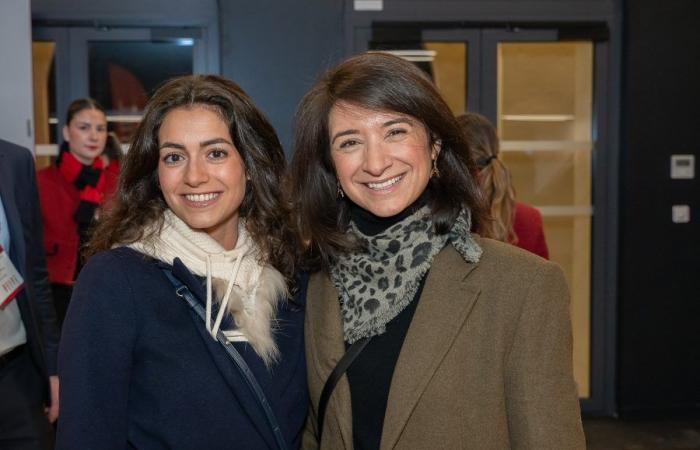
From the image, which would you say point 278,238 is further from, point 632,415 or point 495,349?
point 632,415

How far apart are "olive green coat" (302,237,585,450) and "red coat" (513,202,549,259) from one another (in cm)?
204

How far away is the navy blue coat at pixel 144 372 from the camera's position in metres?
1.63

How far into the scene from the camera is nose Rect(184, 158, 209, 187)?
5.98ft

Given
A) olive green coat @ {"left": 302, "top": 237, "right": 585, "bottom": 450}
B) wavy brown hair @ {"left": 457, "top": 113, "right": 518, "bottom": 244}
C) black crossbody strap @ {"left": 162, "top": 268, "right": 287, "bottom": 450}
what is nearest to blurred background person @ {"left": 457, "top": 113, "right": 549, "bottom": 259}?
wavy brown hair @ {"left": 457, "top": 113, "right": 518, "bottom": 244}

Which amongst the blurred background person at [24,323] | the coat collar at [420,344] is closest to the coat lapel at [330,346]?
the coat collar at [420,344]

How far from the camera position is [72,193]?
4453mm

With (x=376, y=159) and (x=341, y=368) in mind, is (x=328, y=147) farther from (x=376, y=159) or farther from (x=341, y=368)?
(x=341, y=368)

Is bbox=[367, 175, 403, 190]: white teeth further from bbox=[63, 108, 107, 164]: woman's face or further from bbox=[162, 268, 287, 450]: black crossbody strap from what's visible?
bbox=[63, 108, 107, 164]: woman's face

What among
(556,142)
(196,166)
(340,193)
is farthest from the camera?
(556,142)

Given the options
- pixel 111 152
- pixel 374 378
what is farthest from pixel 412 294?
pixel 111 152

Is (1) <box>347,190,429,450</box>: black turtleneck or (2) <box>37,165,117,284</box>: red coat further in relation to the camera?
(2) <box>37,165,117,284</box>: red coat

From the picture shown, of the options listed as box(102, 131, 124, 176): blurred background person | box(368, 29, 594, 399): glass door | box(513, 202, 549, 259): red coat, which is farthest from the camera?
box(368, 29, 594, 399): glass door

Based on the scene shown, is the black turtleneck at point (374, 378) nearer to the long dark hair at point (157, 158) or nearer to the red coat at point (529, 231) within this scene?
the long dark hair at point (157, 158)

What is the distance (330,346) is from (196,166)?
1.71 feet
